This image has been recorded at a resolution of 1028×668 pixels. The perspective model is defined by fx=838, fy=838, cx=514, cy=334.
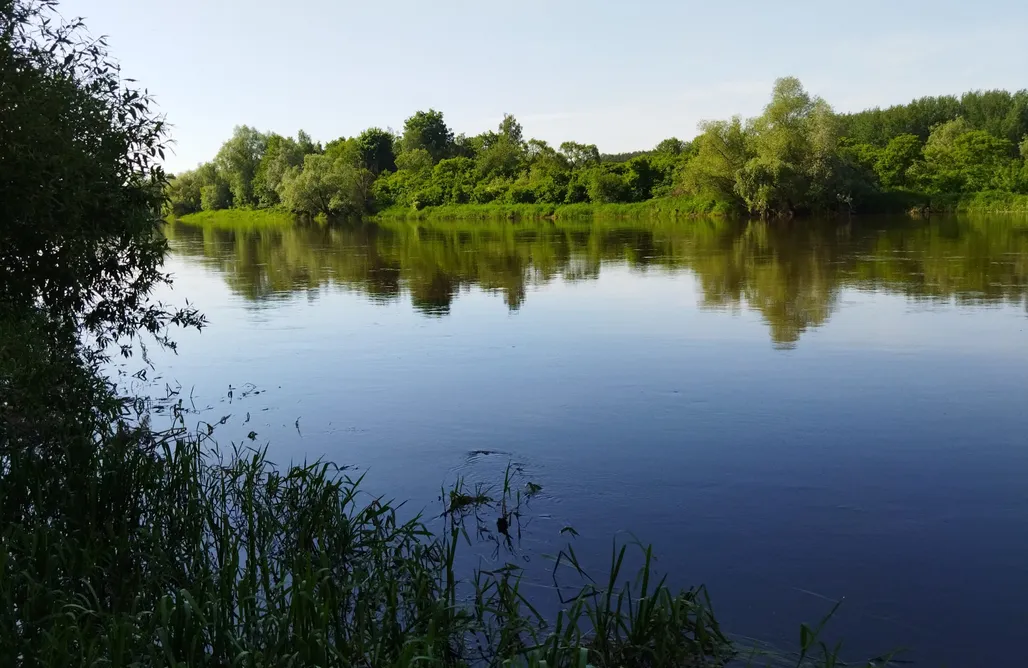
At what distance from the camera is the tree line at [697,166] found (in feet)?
186

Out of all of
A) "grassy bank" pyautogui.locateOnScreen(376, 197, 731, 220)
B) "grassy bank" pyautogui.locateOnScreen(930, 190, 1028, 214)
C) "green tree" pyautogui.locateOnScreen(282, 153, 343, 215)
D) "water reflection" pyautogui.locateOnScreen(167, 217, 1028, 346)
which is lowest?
"water reflection" pyautogui.locateOnScreen(167, 217, 1028, 346)

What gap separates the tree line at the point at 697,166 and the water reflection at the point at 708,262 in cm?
776

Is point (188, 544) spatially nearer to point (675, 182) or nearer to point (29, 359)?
point (29, 359)

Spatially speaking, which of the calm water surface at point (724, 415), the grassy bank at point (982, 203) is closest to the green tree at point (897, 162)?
the grassy bank at point (982, 203)

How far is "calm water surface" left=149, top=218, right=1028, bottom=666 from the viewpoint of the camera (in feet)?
20.4

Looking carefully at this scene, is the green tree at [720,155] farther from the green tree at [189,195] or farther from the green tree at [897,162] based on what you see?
the green tree at [189,195]

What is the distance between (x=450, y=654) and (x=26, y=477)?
12.2 feet

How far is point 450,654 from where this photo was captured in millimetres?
5051

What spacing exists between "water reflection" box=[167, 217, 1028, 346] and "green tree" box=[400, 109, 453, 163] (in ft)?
207

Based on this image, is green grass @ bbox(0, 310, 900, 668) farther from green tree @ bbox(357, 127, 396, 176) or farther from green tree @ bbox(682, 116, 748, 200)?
green tree @ bbox(357, 127, 396, 176)

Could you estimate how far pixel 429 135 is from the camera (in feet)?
377

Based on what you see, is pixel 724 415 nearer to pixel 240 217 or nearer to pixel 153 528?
pixel 153 528

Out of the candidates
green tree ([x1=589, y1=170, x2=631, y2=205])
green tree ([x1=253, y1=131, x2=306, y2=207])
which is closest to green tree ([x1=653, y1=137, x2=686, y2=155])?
green tree ([x1=589, y1=170, x2=631, y2=205])

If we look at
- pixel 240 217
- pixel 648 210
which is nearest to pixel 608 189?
pixel 648 210
